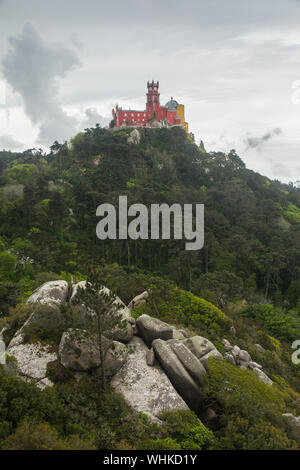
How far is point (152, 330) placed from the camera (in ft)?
68.9

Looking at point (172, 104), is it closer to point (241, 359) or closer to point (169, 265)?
point (169, 265)

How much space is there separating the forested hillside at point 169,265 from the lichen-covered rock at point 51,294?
132 cm

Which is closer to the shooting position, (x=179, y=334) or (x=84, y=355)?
(x=84, y=355)

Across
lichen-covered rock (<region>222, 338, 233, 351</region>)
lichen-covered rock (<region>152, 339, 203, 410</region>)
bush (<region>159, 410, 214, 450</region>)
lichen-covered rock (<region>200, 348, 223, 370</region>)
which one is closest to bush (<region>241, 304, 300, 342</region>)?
lichen-covered rock (<region>222, 338, 233, 351</region>)

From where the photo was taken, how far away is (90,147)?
88.2m

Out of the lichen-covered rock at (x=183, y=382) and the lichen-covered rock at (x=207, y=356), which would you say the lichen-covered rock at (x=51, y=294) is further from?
the lichen-covered rock at (x=207, y=356)

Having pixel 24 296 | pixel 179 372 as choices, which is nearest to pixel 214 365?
pixel 179 372

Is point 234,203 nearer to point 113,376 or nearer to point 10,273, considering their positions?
point 10,273

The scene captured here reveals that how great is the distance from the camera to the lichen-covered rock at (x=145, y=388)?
54.7 ft

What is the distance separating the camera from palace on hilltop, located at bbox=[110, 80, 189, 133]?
343 ft

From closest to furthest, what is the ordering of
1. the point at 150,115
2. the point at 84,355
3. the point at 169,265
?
the point at 84,355 < the point at 169,265 < the point at 150,115

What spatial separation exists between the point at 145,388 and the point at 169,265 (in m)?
34.0

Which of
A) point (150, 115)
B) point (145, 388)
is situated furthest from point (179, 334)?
point (150, 115)
